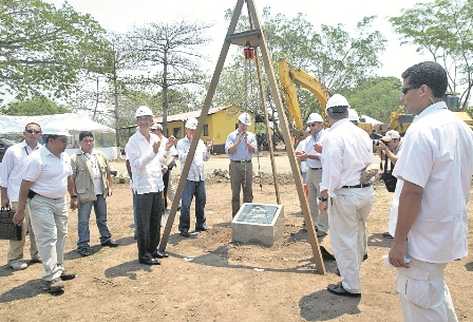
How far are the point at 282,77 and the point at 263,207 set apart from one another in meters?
5.40

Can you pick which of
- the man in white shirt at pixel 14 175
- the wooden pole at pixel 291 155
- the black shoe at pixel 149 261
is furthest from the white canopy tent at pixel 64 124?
the wooden pole at pixel 291 155

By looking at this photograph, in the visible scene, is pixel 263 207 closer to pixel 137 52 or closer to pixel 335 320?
pixel 335 320

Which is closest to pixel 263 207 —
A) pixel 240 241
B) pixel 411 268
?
pixel 240 241

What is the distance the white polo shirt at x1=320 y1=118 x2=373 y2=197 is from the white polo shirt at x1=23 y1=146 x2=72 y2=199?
3.13 metres

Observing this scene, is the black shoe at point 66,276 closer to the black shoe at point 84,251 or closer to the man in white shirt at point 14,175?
the man in white shirt at point 14,175

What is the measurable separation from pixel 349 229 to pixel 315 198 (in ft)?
9.30

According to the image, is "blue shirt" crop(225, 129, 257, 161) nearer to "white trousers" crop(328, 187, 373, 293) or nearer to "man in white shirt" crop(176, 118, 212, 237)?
"man in white shirt" crop(176, 118, 212, 237)

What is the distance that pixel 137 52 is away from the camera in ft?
92.0

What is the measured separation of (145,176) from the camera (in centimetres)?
561

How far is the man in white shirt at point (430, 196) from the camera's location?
7.77 ft

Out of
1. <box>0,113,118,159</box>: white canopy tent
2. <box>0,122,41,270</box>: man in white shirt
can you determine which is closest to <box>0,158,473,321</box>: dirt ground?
<box>0,122,41,270</box>: man in white shirt

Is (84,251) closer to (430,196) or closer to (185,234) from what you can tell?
(185,234)

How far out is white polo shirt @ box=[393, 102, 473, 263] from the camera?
2.36 metres

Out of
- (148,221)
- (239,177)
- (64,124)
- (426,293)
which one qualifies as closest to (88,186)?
(148,221)
